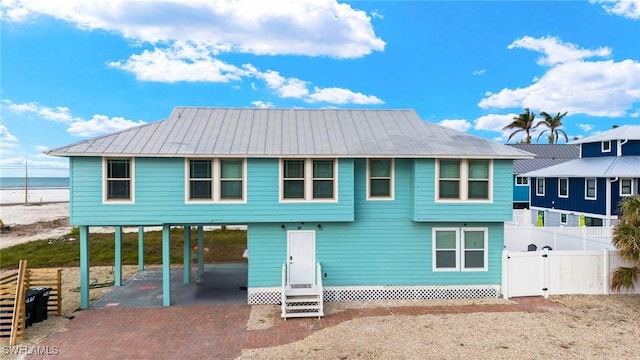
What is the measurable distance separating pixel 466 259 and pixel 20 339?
1292 cm

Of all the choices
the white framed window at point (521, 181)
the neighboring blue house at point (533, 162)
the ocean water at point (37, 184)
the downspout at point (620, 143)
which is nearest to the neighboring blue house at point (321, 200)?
the downspout at point (620, 143)

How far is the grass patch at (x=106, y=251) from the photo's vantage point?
18.8 m

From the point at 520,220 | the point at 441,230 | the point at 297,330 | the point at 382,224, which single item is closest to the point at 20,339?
the point at 297,330

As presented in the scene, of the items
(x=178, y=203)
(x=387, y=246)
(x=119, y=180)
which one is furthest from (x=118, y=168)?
(x=387, y=246)

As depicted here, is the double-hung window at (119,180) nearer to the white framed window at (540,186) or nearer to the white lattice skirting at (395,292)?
the white lattice skirting at (395,292)

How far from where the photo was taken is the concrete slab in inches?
492

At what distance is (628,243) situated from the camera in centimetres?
1128

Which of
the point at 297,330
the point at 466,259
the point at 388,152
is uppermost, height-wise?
the point at 388,152

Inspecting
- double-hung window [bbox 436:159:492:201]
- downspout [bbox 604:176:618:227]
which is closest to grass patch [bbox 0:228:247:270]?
double-hung window [bbox 436:159:492:201]

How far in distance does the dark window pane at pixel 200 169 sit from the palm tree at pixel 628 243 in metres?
12.8

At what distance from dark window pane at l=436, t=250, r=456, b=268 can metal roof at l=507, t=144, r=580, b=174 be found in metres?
24.4

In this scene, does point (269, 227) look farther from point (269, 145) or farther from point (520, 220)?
point (520, 220)

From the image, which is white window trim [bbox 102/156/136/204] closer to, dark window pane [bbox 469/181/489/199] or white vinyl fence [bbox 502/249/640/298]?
dark window pane [bbox 469/181/489/199]

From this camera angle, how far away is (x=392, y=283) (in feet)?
41.7
